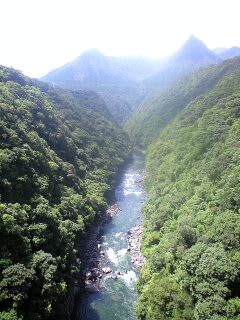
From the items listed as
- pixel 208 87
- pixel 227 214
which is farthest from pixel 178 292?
pixel 208 87

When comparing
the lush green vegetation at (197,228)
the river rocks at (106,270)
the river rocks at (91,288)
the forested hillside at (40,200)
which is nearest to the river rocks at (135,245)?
the lush green vegetation at (197,228)

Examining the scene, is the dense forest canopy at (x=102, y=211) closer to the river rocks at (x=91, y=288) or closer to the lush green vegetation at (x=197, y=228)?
the lush green vegetation at (x=197, y=228)

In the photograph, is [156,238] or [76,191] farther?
[76,191]

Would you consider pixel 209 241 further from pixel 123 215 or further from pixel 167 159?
pixel 167 159

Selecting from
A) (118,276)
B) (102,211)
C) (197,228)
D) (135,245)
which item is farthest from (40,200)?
(197,228)

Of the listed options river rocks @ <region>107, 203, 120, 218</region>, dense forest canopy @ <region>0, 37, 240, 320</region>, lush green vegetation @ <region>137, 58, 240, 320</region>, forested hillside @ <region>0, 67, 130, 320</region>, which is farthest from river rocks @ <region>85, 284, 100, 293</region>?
river rocks @ <region>107, 203, 120, 218</region>

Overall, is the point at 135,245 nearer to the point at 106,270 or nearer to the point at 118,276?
the point at 106,270
